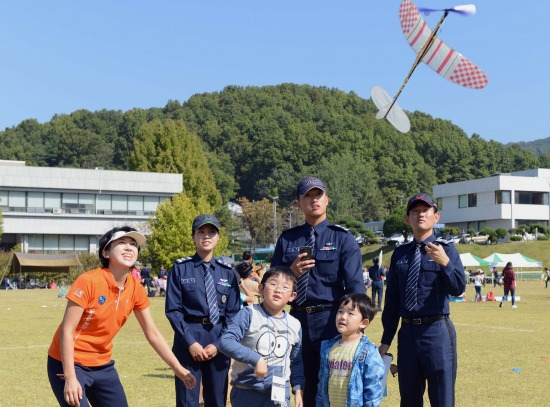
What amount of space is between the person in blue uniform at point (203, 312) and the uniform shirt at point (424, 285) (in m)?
1.34

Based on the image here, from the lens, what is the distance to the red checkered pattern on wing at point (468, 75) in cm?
984

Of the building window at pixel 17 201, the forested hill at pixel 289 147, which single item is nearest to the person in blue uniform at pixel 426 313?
the building window at pixel 17 201

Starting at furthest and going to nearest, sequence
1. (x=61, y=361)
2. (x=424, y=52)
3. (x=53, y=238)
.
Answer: (x=53, y=238) → (x=424, y=52) → (x=61, y=361)

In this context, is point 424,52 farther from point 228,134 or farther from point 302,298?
point 228,134

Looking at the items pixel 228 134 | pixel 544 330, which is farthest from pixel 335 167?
pixel 544 330

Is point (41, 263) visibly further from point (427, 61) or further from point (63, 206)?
point (427, 61)

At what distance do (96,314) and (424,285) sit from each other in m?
2.42

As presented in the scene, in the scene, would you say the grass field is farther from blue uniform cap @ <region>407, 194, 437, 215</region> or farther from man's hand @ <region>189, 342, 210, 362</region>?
blue uniform cap @ <region>407, 194, 437, 215</region>

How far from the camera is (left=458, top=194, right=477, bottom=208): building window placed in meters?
96.6

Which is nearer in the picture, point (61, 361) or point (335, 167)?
point (61, 361)

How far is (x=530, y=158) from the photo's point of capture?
531 ft

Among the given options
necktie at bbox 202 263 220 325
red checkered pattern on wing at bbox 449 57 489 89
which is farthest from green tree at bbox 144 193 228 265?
necktie at bbox 202 263 220 325

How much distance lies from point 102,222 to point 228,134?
84.0m

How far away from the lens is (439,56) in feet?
33.3
